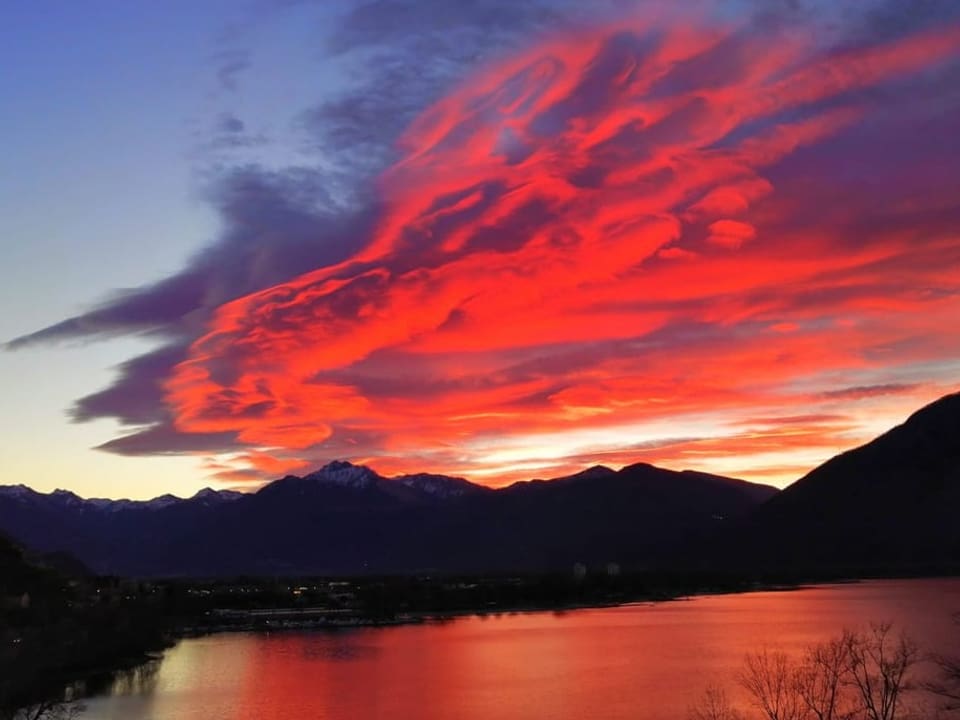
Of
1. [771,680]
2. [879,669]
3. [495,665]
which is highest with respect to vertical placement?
[879,669]

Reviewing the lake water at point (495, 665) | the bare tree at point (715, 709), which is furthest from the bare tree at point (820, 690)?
the lake water at point (495, 665)

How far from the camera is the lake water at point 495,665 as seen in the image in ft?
209

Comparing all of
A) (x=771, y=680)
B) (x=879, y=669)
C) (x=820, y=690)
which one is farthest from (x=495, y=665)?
(x=820, y=690)

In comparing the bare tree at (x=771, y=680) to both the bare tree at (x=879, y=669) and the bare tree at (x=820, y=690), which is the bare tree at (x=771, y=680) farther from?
the bare tree at (x=879, y=669)

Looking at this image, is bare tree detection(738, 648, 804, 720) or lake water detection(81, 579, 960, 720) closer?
bare tree detection(738, 648, 804, 720)

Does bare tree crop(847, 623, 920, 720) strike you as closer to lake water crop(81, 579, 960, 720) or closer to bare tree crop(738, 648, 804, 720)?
bare tree crop(738, 648, 804, 720)

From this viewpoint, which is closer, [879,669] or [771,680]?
[879,669]

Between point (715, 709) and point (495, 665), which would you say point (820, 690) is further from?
point (495, 665)

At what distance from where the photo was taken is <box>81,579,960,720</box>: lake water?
209 feet

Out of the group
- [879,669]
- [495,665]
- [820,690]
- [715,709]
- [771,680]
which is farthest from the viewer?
[495,665]

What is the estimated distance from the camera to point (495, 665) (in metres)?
86.4

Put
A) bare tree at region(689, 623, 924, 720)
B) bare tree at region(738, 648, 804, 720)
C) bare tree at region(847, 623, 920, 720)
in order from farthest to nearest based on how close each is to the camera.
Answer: bare tree at region(738, 648, 804, 720), bare tree at region(689, 623, 924, 720), bare tree at region(847, 623, 920, 720)

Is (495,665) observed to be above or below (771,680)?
above

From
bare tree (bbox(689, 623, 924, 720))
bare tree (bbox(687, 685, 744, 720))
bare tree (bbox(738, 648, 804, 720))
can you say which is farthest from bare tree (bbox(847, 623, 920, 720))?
bare tree (bbox(687, 685, 744, 720))
